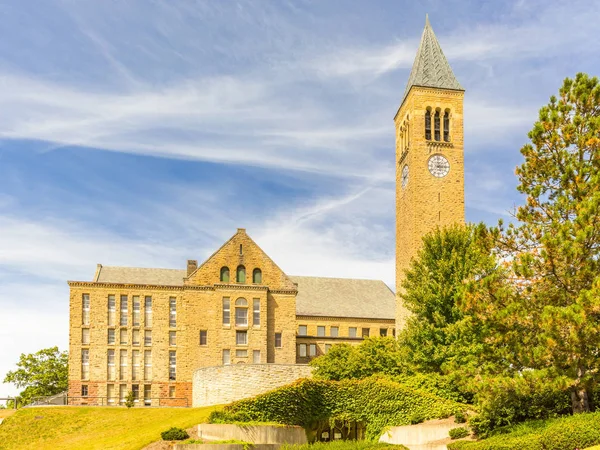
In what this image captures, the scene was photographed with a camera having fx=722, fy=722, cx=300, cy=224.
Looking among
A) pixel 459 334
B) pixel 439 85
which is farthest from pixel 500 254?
pixel 439 85

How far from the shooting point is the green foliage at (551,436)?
93.0ft

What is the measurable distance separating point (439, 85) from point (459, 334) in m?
35.2

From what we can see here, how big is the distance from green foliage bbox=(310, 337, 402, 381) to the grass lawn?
8.19m

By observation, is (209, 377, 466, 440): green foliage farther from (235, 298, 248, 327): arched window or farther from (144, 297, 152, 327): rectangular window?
(144, 297, 152, 327): rectangular window

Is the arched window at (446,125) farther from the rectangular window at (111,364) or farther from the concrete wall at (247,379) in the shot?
the rectangular window at (111,364)

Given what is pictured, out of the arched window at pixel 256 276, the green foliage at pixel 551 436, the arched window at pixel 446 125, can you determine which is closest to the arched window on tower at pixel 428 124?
the arched window at pixel 446 125

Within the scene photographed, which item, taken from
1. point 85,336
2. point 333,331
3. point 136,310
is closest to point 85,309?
point 85,336

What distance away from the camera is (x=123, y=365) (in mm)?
70062

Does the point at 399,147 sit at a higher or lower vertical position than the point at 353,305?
higher

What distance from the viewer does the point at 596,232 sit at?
1195 inches

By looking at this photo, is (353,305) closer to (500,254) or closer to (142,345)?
(142,345)

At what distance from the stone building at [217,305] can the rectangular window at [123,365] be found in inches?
3.8

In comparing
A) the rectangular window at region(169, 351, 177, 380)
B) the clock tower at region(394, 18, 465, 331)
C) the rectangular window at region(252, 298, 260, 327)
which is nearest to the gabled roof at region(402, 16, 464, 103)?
the clock tower at region(394, 18, 465, 331)

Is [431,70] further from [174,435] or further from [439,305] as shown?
[174,435]
